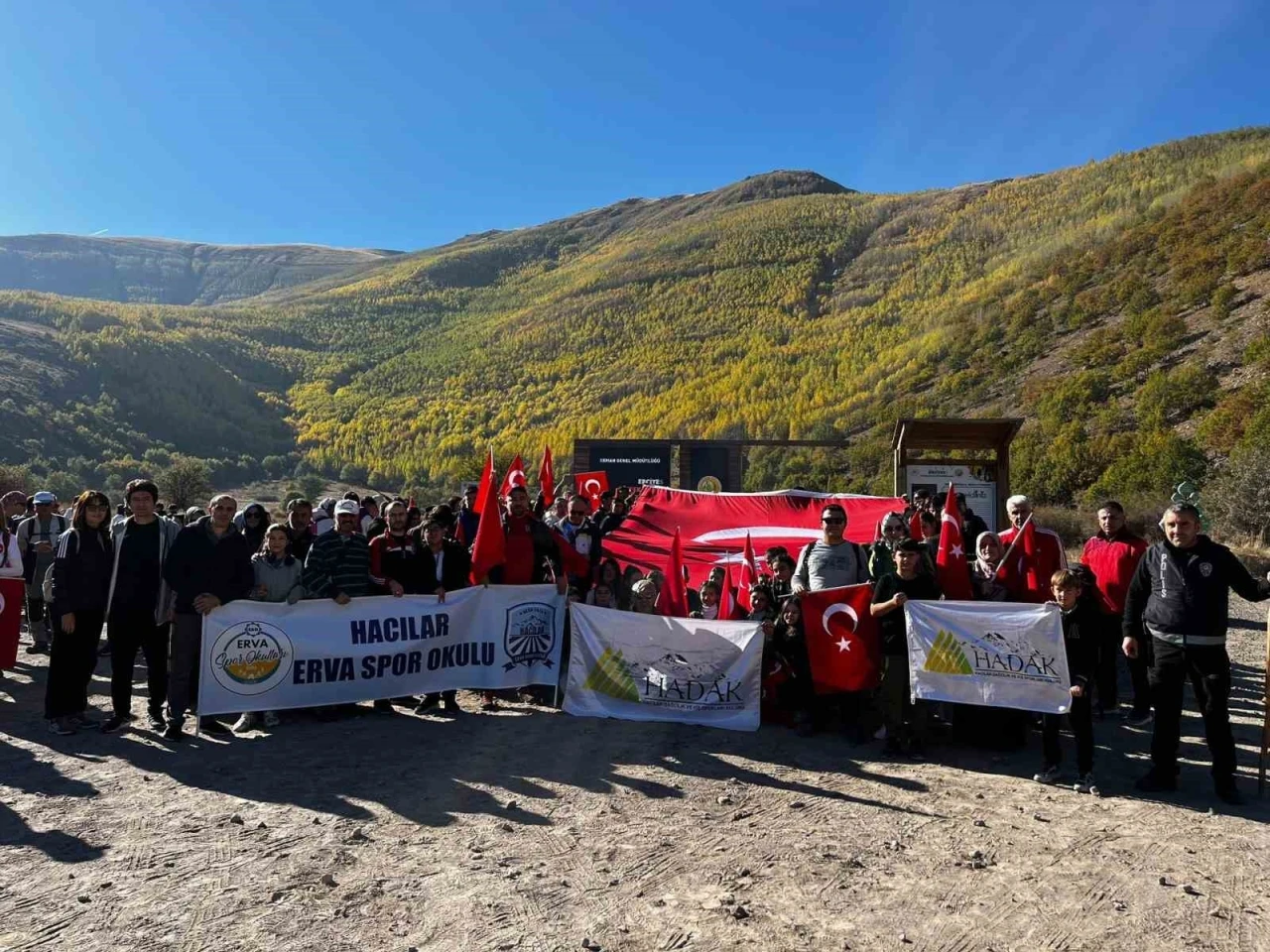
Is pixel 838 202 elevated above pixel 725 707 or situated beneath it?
elevated above

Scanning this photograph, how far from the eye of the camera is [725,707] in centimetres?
703

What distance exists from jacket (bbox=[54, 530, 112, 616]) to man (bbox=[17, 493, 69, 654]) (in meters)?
3.65

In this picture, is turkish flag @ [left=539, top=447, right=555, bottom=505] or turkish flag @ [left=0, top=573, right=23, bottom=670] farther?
turkish flag @ [left=539, top=447, right=555, bottom=505]

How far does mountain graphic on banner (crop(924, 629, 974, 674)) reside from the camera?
6285mm

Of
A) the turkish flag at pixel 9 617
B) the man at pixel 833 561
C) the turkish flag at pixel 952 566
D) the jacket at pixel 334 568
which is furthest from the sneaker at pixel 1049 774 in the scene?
the turkish flag at pixel 9 617

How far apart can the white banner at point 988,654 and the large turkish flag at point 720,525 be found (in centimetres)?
347

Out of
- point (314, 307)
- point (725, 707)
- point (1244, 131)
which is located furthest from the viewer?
point (314, 307)

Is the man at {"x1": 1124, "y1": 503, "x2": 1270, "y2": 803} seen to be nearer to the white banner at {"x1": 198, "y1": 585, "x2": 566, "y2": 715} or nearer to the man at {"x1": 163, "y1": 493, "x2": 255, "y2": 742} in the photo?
the white banner at {"x1": 198, "y1": 585, "x2": 566, "y2": 715}

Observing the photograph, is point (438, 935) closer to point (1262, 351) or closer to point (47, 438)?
point (1262, 351)

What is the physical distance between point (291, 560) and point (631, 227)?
119 m

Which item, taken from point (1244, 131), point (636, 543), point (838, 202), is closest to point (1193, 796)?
point (636, 543)

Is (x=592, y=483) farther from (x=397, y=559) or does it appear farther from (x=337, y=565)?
(x=337, y=565)

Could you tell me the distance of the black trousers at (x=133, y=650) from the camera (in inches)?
260

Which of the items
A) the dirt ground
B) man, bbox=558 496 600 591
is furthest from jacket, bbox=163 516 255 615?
man, bbox=558 496 600 591
